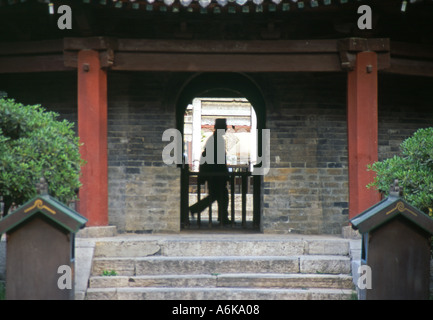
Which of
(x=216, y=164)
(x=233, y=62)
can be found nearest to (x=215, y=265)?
(x=233, y=62)

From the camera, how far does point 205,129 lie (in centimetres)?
2594

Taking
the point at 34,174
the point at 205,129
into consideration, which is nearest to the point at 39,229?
the point at 34,174

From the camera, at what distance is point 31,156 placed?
6305 millimetres

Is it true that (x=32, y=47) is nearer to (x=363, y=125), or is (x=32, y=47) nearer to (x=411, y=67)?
(x=363, y=125)

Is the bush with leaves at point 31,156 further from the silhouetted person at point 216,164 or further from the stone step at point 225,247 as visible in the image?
the silhouetted person at point 216,164

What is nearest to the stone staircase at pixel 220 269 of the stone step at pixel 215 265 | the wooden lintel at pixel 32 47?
the stone step at pixel 215 265

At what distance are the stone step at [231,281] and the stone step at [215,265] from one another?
0.18 m

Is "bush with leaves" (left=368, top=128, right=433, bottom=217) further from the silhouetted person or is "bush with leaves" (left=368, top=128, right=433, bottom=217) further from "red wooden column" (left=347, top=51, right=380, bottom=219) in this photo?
the silhouetted person

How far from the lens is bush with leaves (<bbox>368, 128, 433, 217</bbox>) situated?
246 inches

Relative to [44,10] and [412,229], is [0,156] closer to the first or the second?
[44,10]

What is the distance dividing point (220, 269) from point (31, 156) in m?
2.49

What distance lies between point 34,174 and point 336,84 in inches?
203

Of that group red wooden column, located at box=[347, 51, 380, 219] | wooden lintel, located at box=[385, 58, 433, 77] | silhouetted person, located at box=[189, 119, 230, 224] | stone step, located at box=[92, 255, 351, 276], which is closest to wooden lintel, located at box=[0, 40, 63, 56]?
silhouetted person, located at box=[189, 119, 230, 224]

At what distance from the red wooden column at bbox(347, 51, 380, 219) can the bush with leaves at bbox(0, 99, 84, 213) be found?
368cm
